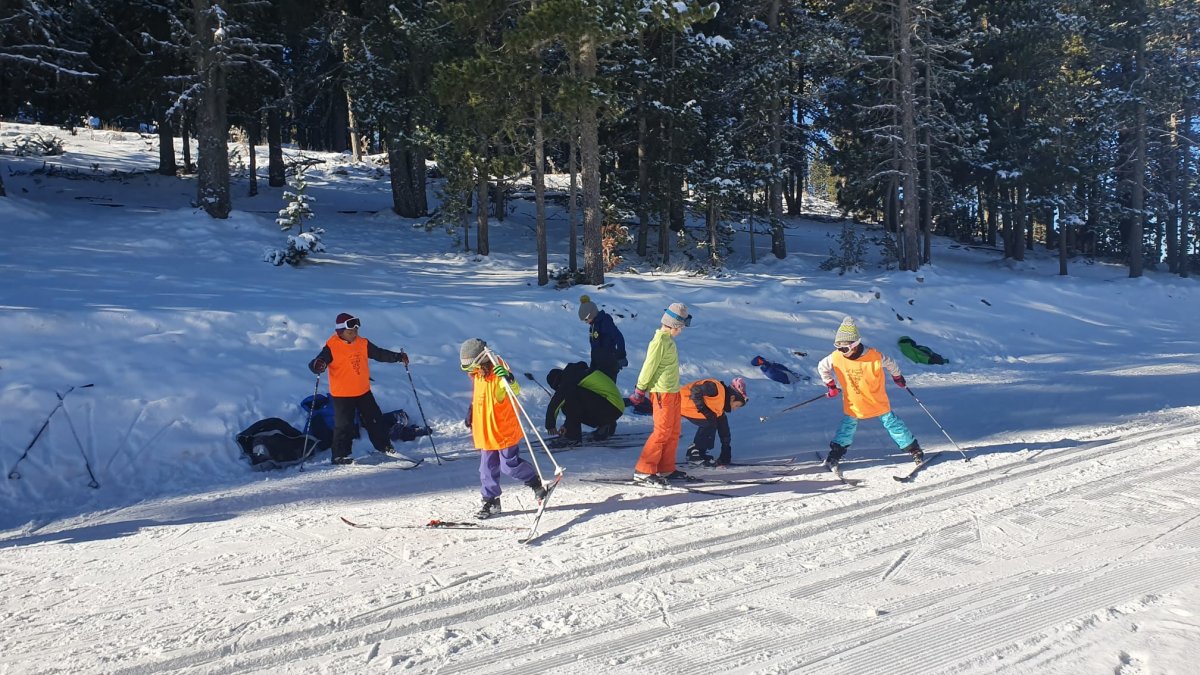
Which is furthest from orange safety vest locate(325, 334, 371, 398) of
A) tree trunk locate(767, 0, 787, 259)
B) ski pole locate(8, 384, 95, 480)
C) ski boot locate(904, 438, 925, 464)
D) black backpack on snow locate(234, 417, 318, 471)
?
tree trunk locate(767, 0, 787, 259)

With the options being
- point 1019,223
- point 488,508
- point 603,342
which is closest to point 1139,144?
point 1019,223

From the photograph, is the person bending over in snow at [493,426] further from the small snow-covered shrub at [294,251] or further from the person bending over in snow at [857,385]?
the small snow-covered shrub at [294,251]

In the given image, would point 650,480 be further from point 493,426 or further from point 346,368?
point 346,368

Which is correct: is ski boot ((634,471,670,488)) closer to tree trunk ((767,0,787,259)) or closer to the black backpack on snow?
the black backpack on snow

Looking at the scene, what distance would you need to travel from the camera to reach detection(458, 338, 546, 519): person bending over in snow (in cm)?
624

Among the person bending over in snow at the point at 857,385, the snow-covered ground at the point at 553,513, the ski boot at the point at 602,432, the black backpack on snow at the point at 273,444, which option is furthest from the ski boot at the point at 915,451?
the black backpack on snow at the point at 273,444

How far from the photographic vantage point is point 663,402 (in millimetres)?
7238

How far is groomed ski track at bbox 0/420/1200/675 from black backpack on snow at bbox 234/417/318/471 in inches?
65.1

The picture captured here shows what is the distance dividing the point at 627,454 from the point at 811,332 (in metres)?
7.48

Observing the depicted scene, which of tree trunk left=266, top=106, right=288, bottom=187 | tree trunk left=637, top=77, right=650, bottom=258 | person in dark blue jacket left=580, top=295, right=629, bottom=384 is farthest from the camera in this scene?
tree trunk left=266, top=106, right=288, bottom=187

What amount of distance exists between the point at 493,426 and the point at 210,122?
16.1 meters

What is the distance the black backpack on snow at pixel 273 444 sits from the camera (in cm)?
805

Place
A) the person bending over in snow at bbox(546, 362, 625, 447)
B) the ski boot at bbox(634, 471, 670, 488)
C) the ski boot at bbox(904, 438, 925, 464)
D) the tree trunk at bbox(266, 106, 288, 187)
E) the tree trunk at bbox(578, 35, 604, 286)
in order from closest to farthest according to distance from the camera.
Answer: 1. the ski boot at bbox(634, 471, 670, 488)
2. the ski boot at bbox(904, 438, 925, 464)
3. the person bending over in snow at bbox(546, 362, 625, 447)
4. the tree trunk at bbox(578, 35, 604, 286)
5. the tree trunk at bbox(266, 106, 288, 187)

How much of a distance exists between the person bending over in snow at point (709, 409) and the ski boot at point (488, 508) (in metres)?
2.14
